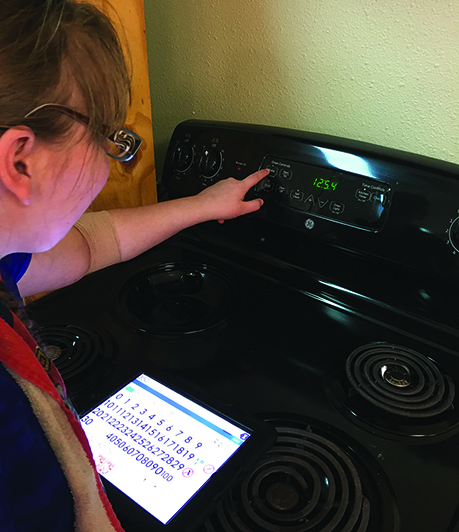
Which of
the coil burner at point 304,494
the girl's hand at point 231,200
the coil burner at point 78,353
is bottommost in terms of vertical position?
the coil burner at point 304,494

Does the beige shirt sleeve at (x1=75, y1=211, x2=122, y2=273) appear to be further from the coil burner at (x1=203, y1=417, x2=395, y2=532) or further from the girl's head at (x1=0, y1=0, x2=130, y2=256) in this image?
the coil burner at (x1=203, y1=417, x2=395, y2=532)

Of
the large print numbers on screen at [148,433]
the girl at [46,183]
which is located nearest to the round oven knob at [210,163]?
the girl at [46,183]

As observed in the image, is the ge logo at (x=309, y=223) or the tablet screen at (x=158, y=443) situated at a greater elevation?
the ge logo at (x=309, y=223)

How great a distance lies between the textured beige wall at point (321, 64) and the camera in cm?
68

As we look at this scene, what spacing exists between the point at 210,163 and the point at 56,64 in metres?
0.43

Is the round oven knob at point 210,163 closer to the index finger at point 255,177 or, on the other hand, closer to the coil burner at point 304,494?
the index finger at point 255,177

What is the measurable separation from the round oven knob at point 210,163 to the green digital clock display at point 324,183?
6.9 inches

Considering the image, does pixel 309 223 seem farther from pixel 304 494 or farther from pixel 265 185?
pixel 304 494

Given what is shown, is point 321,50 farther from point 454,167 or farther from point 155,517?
point 155,517

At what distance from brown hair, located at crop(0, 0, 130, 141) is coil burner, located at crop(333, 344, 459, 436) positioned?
15.9 inches

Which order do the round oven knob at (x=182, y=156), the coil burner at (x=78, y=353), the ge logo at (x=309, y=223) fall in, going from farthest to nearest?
the round oven knob at (x=182, y=156) → the ge logo at (x=309, y=223) → the coil burner at (x=78, y=353)

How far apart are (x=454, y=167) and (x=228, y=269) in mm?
382

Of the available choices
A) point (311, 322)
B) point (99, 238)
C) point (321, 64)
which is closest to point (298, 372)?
point (311, 322)

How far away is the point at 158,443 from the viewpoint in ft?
1.61
